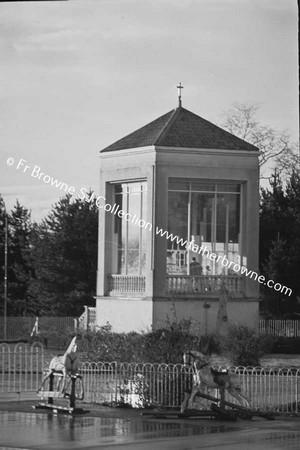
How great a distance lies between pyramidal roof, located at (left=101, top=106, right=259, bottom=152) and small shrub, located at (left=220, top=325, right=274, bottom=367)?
7337mm

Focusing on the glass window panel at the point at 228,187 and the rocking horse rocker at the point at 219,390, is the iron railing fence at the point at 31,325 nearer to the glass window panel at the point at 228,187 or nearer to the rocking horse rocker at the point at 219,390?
the glass window panel at the point at 228,187

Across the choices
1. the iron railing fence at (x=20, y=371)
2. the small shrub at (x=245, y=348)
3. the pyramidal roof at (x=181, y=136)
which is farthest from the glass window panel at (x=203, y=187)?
the iron railing fence at (x=20, y=371)

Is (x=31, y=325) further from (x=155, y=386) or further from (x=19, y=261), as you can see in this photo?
(x=155, y=386)

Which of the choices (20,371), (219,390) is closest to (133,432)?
(219,390)

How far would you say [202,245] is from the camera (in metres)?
33.0

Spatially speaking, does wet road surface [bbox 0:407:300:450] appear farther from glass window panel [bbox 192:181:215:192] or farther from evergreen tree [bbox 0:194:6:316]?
evergreen tree [bbox 0:194:6:316]

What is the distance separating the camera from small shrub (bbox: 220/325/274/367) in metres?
25.7

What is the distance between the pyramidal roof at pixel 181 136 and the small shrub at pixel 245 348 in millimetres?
7337

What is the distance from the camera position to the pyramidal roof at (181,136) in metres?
32.6

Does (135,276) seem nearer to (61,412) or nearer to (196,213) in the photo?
(196,213)

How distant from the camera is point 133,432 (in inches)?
529

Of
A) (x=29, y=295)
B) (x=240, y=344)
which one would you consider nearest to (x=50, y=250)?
(x=29, y=295)

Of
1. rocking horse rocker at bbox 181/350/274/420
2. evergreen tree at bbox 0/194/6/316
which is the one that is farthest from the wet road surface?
evergreen tree at bbox 0/194/6/316

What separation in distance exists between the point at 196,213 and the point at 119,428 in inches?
768
